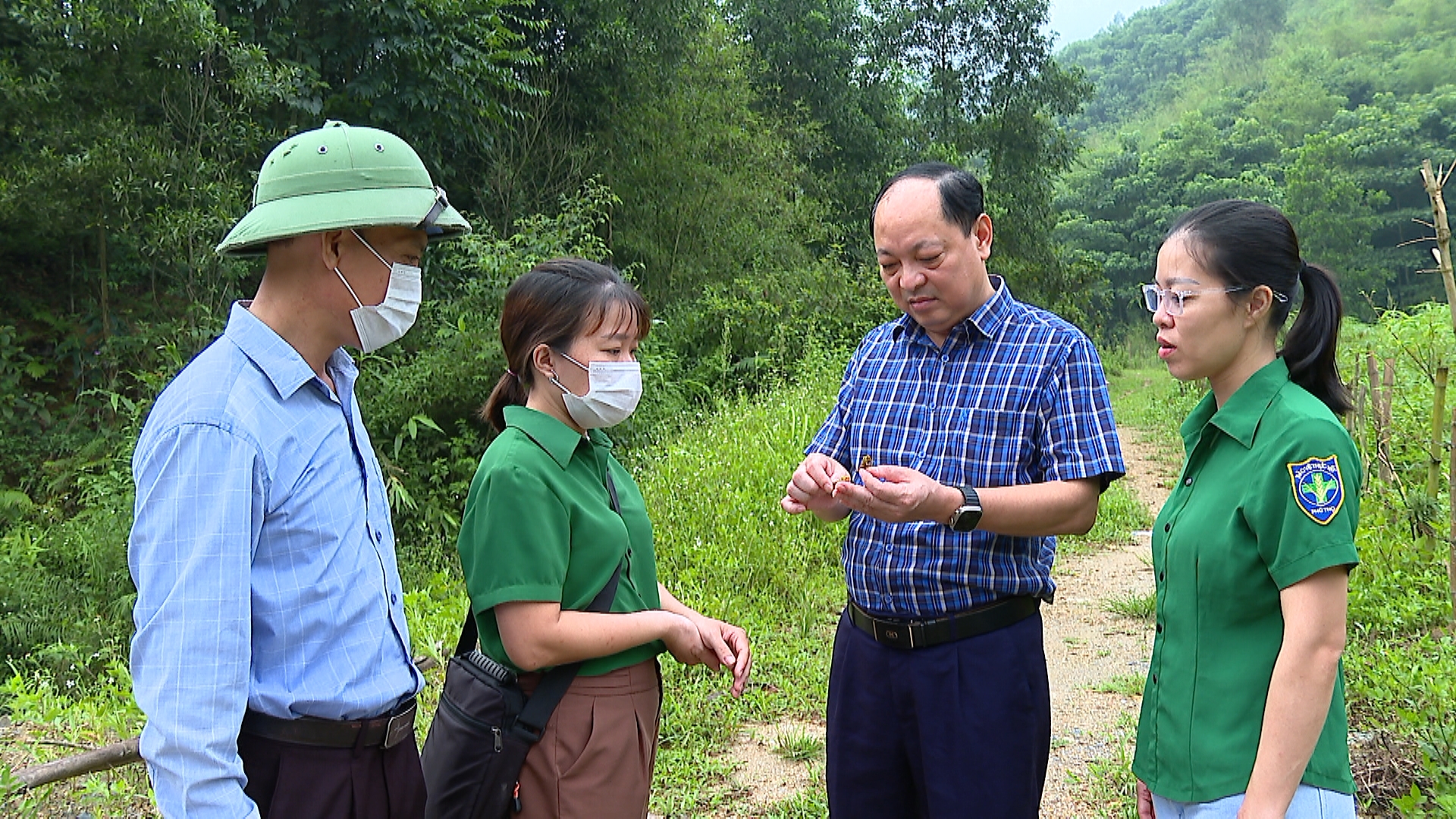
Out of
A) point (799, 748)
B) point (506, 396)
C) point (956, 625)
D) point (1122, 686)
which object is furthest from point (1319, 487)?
point (1122, 686)

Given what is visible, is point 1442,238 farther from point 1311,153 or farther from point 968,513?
point 1311,153

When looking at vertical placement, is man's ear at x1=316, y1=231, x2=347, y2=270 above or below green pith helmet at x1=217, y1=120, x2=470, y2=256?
below

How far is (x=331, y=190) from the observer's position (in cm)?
165

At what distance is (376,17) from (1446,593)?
9.47m

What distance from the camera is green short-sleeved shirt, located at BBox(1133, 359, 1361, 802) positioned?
5.15ft

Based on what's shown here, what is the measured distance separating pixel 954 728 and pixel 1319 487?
0.85m

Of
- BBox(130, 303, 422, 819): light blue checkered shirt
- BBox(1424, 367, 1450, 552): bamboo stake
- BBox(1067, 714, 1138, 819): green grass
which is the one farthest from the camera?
BBox(1424, 367, 1450, 552): bamboo stake

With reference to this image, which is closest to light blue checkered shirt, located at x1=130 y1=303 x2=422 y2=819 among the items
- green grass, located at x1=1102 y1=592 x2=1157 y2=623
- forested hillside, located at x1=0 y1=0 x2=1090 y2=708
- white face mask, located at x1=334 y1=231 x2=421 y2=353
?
white face mask, located at x1=334 y1=231 x2=421 y2=353

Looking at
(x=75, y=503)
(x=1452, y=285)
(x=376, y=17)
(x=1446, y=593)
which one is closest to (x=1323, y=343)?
(x=1452, y=285)

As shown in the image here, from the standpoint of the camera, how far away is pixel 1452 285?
259 centimetres

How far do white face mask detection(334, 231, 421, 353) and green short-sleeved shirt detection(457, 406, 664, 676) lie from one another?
1.01 ft

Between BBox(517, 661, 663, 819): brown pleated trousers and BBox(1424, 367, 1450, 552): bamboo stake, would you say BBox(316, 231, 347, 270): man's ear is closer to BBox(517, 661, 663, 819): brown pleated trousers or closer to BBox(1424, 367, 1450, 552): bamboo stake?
BBox(517, 661, 663, 819): brown pleated trousers

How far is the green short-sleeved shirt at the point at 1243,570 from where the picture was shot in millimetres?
1570

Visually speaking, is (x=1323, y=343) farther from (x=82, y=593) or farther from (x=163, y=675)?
(x=82, y=593)
